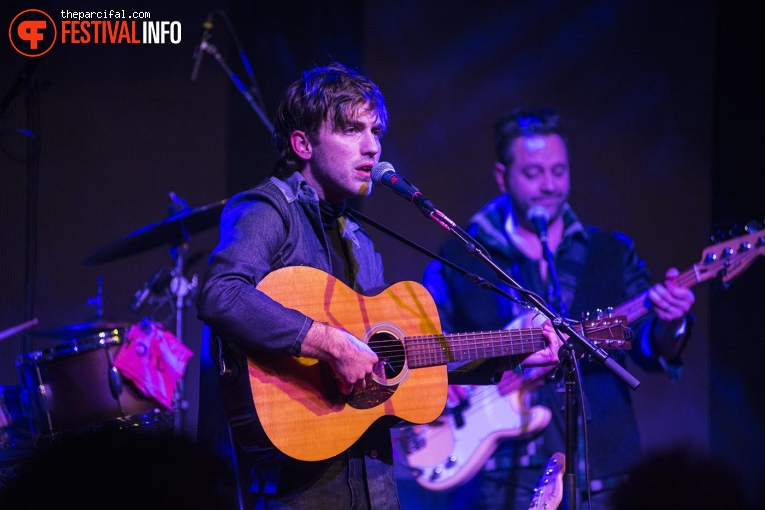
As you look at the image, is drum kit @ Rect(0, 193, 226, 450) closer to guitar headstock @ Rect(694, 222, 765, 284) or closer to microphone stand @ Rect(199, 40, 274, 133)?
microphone stand @ Rect(199, 40, 274, 133)

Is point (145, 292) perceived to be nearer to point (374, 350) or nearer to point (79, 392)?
point (79, 392)

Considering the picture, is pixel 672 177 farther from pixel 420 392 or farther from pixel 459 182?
pixel 420 392

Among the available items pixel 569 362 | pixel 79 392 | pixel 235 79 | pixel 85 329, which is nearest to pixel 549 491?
pixel 569 362

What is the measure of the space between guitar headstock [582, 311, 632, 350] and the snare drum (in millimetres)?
2821

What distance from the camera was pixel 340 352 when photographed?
2666mm

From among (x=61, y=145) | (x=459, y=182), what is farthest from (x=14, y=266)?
(x=459, y=182)

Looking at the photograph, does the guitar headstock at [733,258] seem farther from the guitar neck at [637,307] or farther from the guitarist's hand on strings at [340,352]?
the guitarist's hand on strings at [340,352]

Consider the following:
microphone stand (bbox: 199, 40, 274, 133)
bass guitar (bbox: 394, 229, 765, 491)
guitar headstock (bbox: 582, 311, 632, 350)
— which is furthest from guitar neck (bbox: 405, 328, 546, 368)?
microphone stand (bbox: 199, 40, 274, 133)

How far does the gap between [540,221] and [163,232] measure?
238 cm

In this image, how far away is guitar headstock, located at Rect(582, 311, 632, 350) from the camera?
3.16 metres

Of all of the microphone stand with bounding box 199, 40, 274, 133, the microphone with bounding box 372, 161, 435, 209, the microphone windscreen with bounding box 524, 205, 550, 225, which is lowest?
the microphone with bounding box 372, 161, 435, 209

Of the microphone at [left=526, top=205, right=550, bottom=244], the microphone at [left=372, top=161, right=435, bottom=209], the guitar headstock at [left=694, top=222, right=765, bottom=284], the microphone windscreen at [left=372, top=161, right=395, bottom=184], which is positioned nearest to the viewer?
the microphone at [left=372, top=161, right=435, bottom=209]

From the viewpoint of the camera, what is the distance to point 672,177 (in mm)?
5566

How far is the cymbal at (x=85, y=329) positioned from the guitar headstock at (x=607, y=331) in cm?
297
